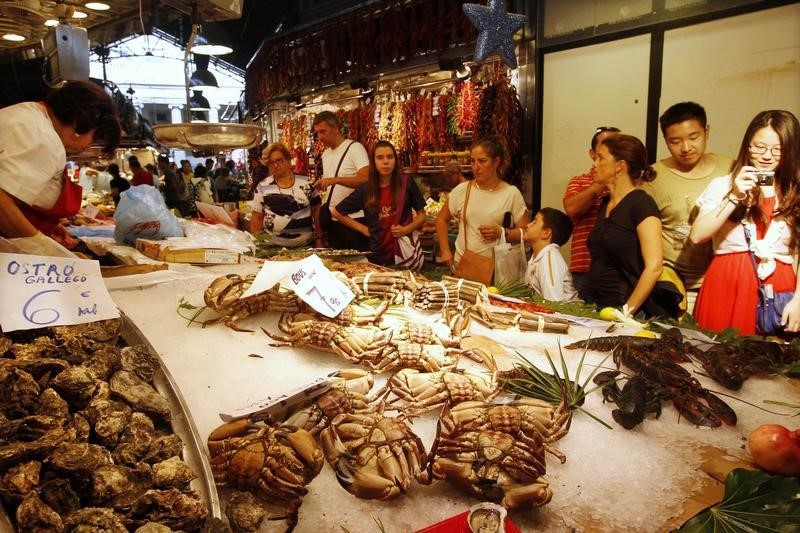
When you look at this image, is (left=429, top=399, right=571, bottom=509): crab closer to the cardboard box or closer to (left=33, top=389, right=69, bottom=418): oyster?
(left=33, top=389, right=69, bottom=418): oyster

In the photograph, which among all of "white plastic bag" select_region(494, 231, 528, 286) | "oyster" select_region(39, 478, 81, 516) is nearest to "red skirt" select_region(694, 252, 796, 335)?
"white plastic bag" select_region(494, 231, 528, 286)

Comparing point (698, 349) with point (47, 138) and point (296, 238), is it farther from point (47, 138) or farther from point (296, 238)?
point (296, 238)

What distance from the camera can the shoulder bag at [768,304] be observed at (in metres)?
2.72

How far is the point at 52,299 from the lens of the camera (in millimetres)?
1547

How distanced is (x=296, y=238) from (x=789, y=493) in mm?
4133

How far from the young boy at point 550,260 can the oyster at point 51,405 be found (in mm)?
2698

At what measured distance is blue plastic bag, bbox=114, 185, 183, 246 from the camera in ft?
13.4

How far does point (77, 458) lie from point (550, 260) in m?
2.88

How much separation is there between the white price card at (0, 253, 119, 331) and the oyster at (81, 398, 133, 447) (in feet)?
1.41

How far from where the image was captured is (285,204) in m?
4.97

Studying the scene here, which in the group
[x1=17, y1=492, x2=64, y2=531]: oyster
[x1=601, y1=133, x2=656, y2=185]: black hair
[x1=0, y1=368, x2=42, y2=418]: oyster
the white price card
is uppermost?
[x1=601, y1=133, x2=656, y2=185]: black hair

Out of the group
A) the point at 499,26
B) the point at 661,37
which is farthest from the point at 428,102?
the point at 661,37

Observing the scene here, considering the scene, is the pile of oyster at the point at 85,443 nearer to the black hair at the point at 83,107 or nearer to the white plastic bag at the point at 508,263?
the black hair at the point at 83,107

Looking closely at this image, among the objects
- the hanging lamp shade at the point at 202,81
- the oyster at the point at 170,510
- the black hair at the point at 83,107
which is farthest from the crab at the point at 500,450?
the hanging lamp shade at the point at 202,81
